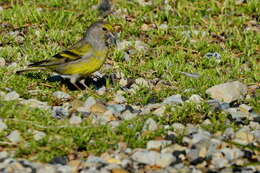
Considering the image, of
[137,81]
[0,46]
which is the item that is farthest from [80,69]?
[0,46]

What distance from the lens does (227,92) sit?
793cm

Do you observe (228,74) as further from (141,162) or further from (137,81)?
(141,162)

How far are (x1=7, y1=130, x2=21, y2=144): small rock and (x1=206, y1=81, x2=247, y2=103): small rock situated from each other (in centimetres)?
268

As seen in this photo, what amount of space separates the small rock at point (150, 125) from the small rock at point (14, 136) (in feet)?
4.23

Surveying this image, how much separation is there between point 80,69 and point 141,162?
2.52 meters

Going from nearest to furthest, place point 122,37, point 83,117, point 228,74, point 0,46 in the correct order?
point 83,117
point 228,74
point 0,46
point 122,37

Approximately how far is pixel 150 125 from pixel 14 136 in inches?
55.4

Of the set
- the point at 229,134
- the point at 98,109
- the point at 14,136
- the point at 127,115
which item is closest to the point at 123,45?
the point at 98,109

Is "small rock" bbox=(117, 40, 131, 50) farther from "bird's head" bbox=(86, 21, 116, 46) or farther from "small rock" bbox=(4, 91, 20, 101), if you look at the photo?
"small rock" bbox=(4, 91, 20, 101)

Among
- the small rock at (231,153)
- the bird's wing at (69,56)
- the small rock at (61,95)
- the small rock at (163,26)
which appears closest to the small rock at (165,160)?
the small rock at (231,153)

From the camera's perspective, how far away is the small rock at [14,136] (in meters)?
6.33

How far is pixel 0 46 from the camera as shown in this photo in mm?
9836

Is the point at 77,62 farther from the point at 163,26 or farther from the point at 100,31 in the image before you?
the point at 163,26

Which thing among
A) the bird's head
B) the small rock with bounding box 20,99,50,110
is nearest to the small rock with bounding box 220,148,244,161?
the small rock with bounding box 20,99,50,110
